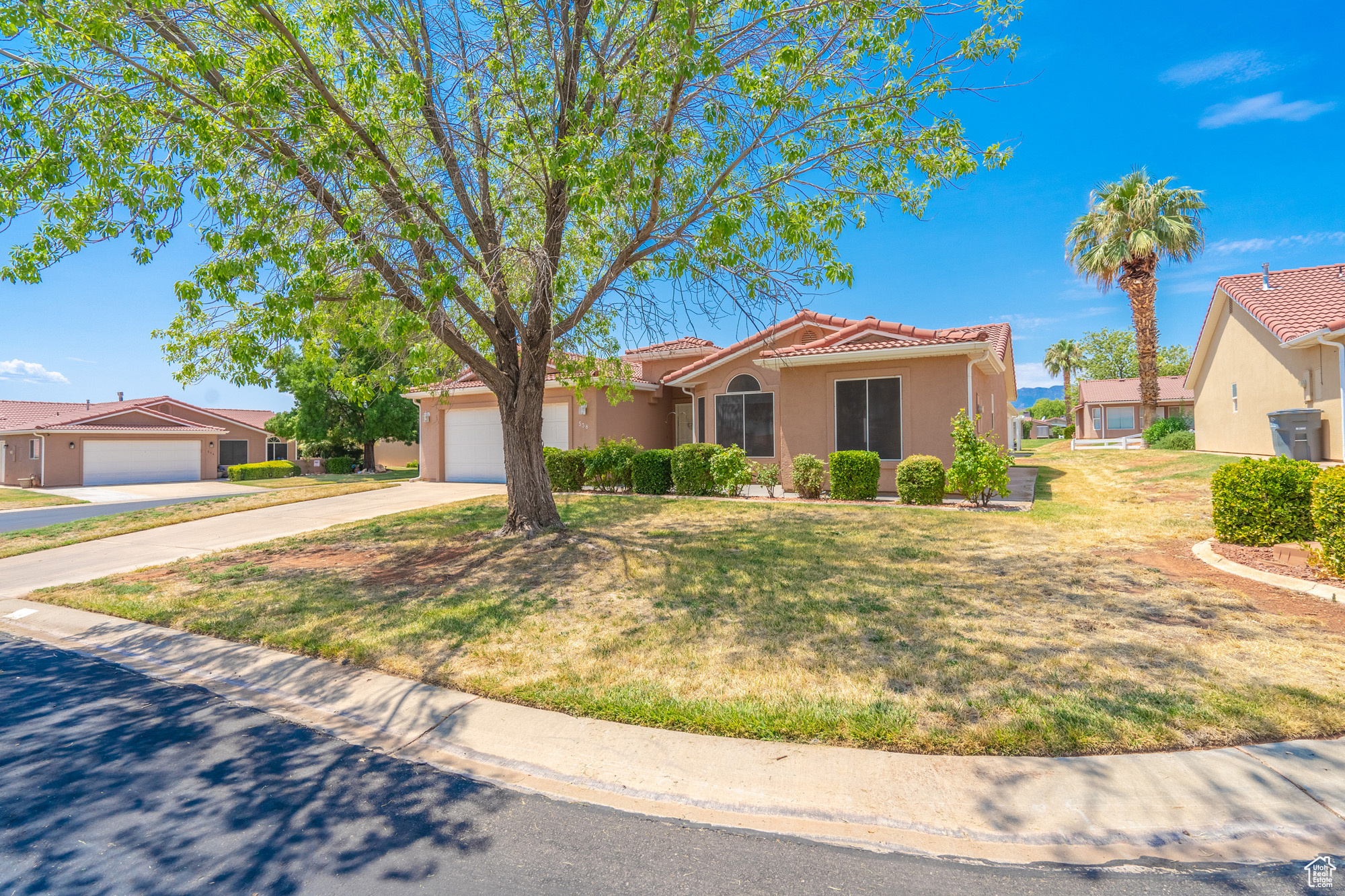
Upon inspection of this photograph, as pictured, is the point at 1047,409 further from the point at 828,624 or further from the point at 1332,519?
the point at 828,624


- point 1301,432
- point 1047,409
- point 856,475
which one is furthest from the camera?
point 1047,409

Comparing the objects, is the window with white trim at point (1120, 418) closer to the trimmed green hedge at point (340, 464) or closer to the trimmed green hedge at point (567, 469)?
the trimmed green hedge at point (567, 469)

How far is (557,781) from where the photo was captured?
3361 mm

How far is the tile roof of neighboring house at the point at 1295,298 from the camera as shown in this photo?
1400 centimetres

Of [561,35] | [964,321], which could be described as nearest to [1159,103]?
[964,321]

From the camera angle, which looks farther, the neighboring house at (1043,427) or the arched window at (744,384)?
the neighboring house at (1043,427)

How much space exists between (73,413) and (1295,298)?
5158cm

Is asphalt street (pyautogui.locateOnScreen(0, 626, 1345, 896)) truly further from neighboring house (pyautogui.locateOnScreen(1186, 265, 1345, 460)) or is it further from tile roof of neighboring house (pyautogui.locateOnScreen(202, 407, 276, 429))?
tile roof of neighboring house (pyautogui.locateOnScreen(202, 407, 276, 429))

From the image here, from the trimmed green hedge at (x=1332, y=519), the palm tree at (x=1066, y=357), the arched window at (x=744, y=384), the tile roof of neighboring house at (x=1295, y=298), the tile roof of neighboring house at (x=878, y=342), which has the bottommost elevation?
the trimmed green hedge at (x=1332, y=519)

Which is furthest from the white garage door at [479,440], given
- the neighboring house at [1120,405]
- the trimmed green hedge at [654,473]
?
the neighboring house at [1120,405]

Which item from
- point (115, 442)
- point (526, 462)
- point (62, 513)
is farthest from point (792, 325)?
point (115, 442)

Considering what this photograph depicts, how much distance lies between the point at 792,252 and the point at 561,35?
4007mm

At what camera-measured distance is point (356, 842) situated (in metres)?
2.83

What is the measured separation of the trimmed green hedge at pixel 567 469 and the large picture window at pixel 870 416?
245 inches
